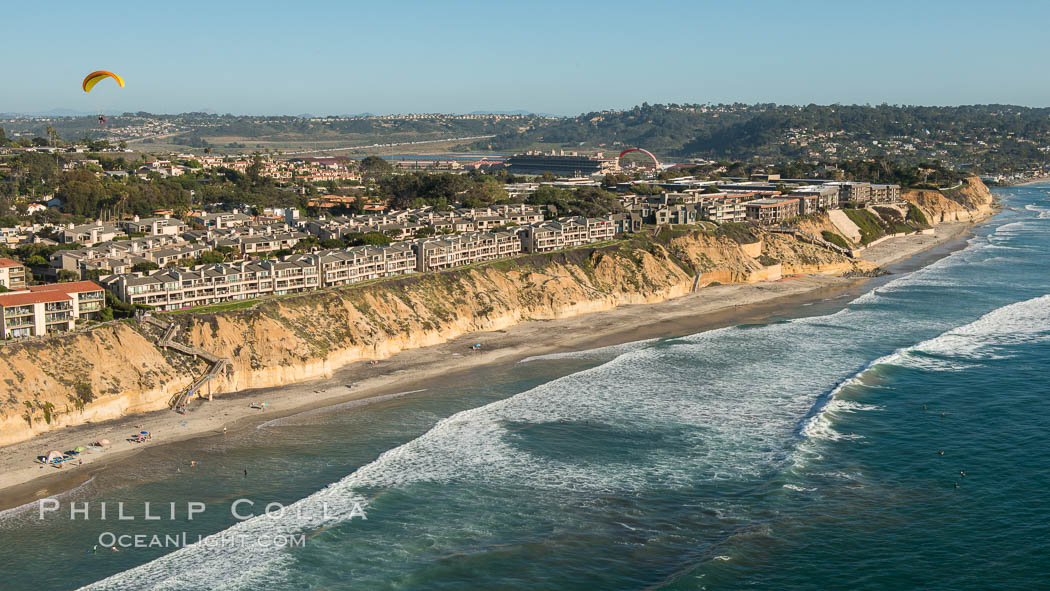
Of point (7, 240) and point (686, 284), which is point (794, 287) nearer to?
point (686, 284)

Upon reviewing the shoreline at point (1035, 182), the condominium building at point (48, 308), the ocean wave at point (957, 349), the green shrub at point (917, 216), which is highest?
the shoreline at point (1035, 182)

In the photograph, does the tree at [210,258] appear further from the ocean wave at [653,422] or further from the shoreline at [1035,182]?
the shoreline at [1035,182]

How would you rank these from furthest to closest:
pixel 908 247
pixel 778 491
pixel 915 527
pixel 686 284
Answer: pixel 908 247, pixel 686 284, pixel 778 491, pixel 915 527

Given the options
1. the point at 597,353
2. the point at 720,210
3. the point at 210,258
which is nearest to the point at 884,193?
the point at 720,210

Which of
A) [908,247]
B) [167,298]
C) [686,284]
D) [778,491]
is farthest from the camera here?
[908,247]

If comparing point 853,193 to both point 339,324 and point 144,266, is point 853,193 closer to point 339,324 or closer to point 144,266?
point 339,324

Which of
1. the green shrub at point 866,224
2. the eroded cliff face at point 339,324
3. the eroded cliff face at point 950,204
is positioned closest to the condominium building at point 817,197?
the green shrub at point 866,224

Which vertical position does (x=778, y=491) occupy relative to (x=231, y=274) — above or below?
below

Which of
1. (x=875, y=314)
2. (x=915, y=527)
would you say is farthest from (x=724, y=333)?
(x=915, y=527)
